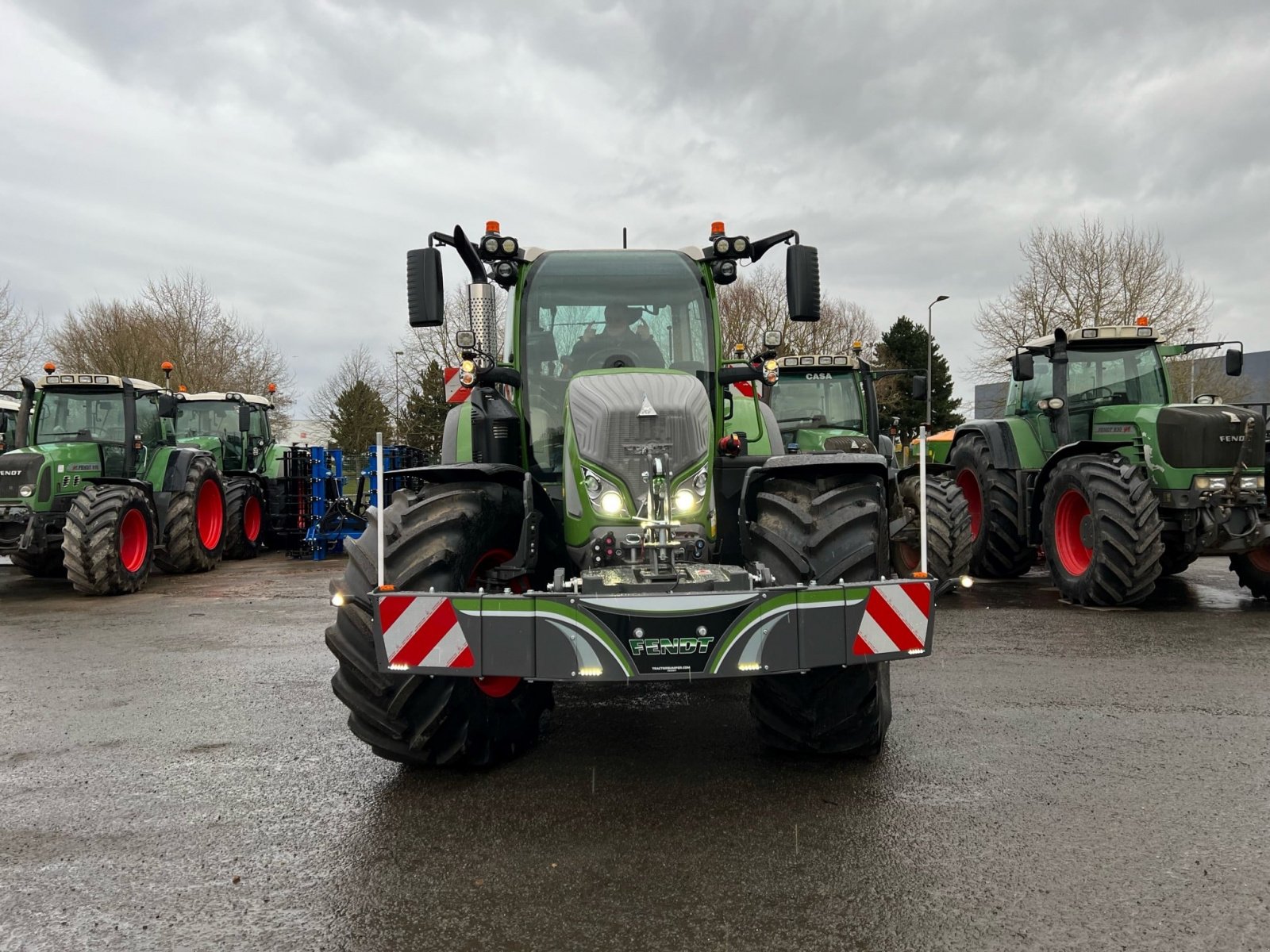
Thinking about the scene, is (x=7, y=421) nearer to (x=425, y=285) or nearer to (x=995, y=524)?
(x=425, y=285)

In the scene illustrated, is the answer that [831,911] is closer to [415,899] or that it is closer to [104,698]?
[415,899]

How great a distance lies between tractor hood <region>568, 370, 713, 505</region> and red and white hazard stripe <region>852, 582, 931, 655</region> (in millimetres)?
1090

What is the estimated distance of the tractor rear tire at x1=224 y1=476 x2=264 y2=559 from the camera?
1389 centimetres

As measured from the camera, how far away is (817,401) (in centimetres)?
1120

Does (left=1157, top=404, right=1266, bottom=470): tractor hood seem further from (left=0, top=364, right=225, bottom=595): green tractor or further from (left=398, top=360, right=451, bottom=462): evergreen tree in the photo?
(left=398, top=360, right=451, bottom=462): evergreen tree

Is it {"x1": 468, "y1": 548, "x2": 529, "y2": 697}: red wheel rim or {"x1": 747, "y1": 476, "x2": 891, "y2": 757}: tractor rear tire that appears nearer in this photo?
{"x1": 747, "y1": 476, "x2": 891, "y2": 757}: tractor rear tire

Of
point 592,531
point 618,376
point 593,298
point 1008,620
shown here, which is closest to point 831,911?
point 592,531

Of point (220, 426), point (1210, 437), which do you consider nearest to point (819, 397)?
point (1210, 437)

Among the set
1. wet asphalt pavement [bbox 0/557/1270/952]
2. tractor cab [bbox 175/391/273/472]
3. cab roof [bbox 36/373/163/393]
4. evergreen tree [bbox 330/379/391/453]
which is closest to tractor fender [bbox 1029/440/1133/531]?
wet asphalt pavement [bbox 0/557/1270/952]

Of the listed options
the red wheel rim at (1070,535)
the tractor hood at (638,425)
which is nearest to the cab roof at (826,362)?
the red wheel rim at (1070,535)

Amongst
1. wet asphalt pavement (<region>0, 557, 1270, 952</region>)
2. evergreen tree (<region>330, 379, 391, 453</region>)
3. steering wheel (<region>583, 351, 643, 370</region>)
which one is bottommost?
wet asphalt pavement (<region>0, 557, 1270, 952</region>)

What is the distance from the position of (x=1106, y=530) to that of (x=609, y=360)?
527 centimetres

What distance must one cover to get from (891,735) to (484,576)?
7.10 feet

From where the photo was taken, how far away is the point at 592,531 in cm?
406
